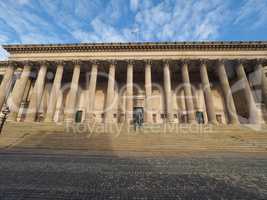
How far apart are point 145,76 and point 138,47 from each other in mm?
4600

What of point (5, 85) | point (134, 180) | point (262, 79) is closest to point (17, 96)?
point (5, 85)

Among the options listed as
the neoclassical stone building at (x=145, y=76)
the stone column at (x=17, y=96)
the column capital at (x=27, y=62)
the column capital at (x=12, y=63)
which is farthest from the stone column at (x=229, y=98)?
the column capital at (x=12, y=63)

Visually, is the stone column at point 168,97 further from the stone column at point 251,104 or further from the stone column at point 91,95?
the stone column at point 251,104

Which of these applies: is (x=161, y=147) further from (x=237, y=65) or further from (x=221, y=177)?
(x=237, y=65)

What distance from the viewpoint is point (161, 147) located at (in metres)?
10.8

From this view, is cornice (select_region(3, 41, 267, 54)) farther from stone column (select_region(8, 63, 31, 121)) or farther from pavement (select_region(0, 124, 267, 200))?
pavement (select_region(0, 124, 267, 200))

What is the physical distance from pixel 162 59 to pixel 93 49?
34.9ft

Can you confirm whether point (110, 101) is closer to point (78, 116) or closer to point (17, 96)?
point (78, 116)

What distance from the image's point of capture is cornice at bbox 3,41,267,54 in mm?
21922

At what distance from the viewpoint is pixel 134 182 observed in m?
4.78

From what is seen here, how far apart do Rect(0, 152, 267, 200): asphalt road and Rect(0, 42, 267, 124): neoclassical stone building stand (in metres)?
13.4

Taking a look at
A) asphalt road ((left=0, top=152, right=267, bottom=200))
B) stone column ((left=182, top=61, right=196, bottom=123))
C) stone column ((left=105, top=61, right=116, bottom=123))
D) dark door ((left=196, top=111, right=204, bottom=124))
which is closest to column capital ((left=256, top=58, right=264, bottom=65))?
stone column ((left=182, top=61, right=196, bottom=123))

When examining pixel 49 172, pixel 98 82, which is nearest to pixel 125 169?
pixel 49 172

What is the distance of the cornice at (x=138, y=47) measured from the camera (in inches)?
863
